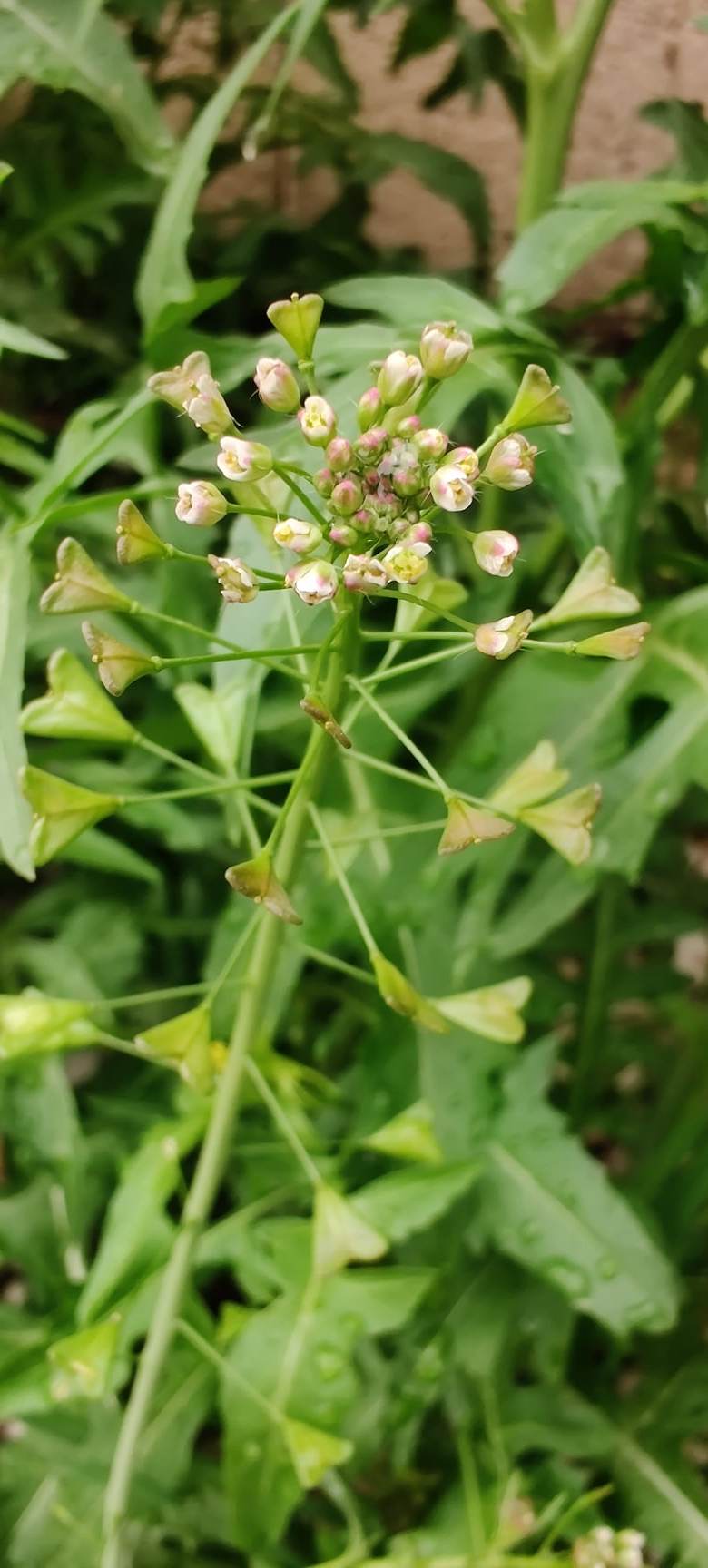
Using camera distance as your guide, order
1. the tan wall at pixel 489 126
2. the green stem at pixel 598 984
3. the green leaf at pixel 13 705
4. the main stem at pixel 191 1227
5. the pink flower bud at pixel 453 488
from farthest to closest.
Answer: the tan wall at pixel 489 126
the green stem at pixel 598 984
the main stem at pixel 191 1227
the green leaf at pixel 13 705
the pink flower bud at pixel 453 488

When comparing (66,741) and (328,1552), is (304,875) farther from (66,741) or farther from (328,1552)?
(328,1552)

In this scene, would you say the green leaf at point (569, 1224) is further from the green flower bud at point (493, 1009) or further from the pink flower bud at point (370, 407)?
the pink flower bud at point (370, 407)

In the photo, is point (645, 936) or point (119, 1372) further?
point (645, 936)

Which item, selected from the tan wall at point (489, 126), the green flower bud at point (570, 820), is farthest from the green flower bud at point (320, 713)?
the tan wall at point (489, 126)

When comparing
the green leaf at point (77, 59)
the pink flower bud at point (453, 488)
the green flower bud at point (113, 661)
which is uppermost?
the green leaf at point (77, 59)

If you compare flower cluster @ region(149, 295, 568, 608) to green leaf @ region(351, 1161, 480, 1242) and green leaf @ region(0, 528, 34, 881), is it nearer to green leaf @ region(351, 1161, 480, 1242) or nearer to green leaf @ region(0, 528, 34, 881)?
green leaf @ region(0, 528, 34, 881)

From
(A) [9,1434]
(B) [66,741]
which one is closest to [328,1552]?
(A) [9,1434]

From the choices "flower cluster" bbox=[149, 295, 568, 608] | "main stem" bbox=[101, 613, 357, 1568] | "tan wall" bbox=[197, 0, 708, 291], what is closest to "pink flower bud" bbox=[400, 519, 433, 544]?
"flower cluster" bbox=[149, 295, 568, 608]
